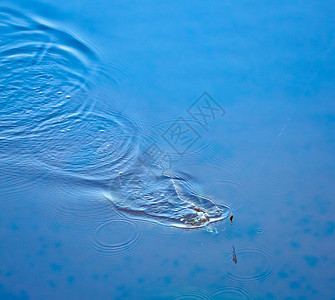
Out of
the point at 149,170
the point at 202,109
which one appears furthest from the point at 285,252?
the point at 202,109

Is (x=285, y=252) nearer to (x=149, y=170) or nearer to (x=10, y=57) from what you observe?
(x=149, y=170)

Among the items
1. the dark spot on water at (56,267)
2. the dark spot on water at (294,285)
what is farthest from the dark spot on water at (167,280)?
the dark spot on water at (294,285)

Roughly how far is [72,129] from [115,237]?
125 cm

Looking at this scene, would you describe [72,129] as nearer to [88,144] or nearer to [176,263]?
[88,144]

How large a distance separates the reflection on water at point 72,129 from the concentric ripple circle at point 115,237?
0.45 feet

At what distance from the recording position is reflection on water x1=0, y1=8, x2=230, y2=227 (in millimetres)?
3330

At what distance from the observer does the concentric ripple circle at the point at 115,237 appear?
10.1 feet

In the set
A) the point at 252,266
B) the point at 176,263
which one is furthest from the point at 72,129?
the point at 252,266

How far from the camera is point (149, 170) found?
3.52 m

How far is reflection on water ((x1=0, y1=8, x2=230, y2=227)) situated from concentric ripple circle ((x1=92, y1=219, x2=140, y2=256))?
0.45ft

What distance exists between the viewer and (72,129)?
→ 3857 mm

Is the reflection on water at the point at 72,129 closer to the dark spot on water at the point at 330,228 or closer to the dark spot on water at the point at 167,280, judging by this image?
the dark spot on water at the point at 167,280

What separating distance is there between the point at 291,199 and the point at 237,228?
57 cm

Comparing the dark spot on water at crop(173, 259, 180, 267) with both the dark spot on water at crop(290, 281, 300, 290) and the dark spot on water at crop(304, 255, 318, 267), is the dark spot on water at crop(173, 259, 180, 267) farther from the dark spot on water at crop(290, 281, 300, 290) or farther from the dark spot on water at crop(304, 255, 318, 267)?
the dark spot on water at crop(304, 255, 318, 267)
